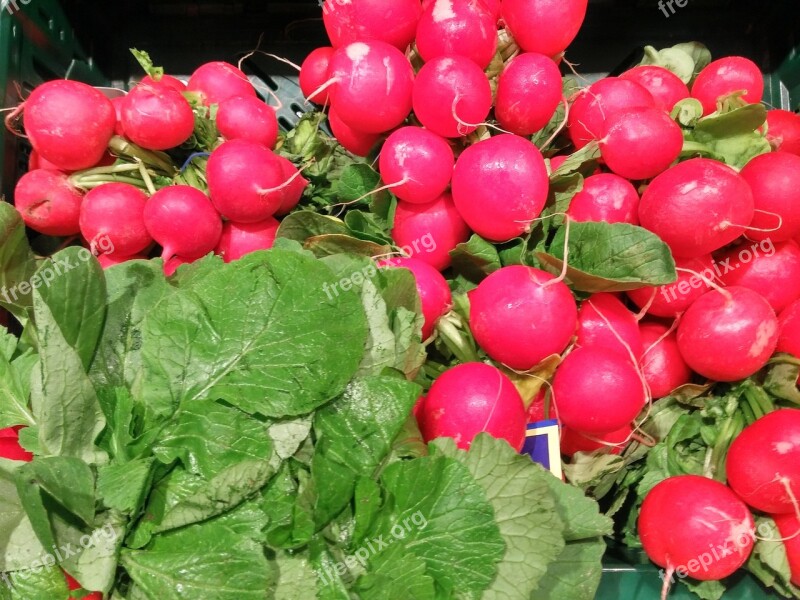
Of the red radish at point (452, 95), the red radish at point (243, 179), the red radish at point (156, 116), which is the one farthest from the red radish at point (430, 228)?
the red radish at point (156, 116)

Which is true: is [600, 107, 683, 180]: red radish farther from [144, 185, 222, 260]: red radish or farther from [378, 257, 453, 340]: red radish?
[144, 185, 222, 260]: red radish

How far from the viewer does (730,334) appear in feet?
3.58

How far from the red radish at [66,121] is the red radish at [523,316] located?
86 cm

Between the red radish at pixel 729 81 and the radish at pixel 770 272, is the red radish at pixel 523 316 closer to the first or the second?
the radish at pixel 770 272

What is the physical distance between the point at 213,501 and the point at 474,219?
2.27ft

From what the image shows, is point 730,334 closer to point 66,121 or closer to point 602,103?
point 602,103

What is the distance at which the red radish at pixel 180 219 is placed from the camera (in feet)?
3.85

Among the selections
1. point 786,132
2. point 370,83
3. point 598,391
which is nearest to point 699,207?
point 598,391

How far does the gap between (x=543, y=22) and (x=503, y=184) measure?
1.19 ft

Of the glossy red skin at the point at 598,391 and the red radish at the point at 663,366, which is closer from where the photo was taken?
the glossy red skin at the point at 598,391

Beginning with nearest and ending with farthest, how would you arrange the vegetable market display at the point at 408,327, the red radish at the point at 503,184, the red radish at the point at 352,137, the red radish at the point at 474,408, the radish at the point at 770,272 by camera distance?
the vegetable market display at the point at 408,327 < the red radish at the point at 474,408 < the red radish at the point at 503,184 < the radish at the point at 770,272 < the red radish at the point at 352,137

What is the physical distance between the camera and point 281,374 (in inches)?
33.6

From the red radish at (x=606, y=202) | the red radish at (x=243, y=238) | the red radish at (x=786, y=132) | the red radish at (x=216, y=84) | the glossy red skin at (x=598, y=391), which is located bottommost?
the glossy red skin at (x=598, y=391)

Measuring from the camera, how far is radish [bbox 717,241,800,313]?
3.91ft
